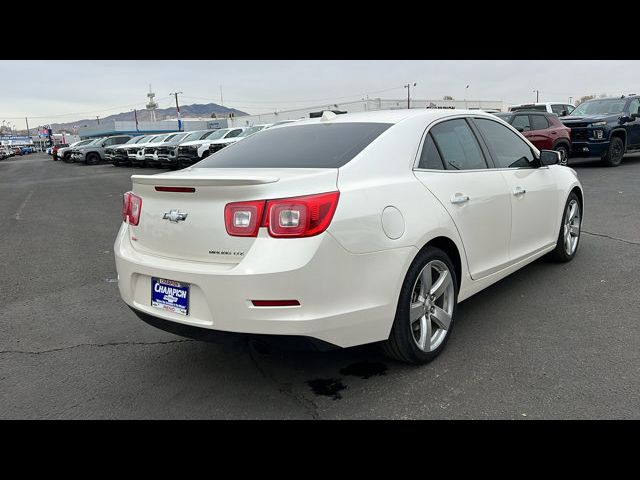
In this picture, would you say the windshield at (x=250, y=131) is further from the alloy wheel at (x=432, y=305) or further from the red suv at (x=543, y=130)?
the alloy wheel at (x=432, y=305)

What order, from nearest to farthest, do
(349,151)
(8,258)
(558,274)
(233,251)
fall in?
(233,251), (349,151), (558,274), (8,258)

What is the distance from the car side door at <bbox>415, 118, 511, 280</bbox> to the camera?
3497 mm

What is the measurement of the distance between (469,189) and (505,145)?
109cm

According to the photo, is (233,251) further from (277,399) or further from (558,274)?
(558,274)

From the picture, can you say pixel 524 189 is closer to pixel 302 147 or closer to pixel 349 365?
pixel 302 147

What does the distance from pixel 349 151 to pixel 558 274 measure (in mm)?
2991

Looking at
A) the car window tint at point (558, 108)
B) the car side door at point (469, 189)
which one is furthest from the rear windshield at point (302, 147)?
the car window tint at point (558, 108)

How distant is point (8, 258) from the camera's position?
6.78 meters

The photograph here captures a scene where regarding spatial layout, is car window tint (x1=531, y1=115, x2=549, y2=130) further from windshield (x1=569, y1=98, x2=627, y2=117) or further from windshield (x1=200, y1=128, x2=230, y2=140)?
windshield (x1=200, y1=128, x2=230, y2=140)

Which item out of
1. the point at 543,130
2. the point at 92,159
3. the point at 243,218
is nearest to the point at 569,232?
the point at 243,218

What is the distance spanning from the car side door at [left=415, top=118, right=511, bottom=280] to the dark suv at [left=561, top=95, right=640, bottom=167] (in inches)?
454

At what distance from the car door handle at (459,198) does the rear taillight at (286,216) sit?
1.13m

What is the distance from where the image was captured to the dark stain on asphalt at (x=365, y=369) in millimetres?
3271
